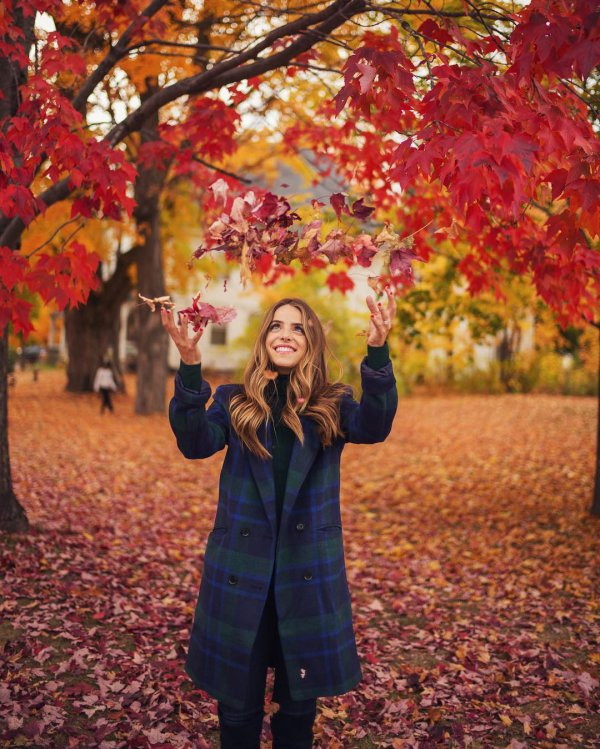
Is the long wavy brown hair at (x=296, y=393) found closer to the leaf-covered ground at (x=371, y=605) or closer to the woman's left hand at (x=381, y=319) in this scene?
the woman's left hand at (x=381, y=319)

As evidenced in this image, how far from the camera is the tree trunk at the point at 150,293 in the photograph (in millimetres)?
15766

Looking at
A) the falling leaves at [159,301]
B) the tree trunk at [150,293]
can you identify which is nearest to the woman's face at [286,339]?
the falling leaves at [159,301]

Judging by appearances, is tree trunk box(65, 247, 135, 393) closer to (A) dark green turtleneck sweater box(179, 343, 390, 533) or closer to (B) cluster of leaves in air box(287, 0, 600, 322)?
(B) cluster of leaves in air box(287, 0, 600, 322)

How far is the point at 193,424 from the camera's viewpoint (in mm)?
2703

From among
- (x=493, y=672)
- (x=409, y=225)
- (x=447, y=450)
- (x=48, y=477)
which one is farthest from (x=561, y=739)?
(x=447, y=450)

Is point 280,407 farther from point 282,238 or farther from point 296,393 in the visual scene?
point 282,238

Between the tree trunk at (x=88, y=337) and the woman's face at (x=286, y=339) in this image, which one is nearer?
the woman's face at (x=286, y=339)

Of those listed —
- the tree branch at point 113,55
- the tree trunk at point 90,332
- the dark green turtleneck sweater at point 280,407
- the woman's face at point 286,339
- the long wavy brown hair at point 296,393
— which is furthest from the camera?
the tree trunk at point 90,332

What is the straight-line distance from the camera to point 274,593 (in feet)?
8.95

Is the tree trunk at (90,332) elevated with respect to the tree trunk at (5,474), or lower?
elevated

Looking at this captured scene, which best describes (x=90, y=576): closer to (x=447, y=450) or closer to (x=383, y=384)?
(x=383, y=384)

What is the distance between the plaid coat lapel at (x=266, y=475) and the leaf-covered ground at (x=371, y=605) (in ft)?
5.58

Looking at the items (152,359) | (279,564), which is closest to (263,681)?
(279,564)

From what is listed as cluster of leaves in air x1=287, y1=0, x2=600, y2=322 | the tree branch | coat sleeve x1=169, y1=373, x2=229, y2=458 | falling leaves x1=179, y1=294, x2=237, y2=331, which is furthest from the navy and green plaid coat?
the tree branch
